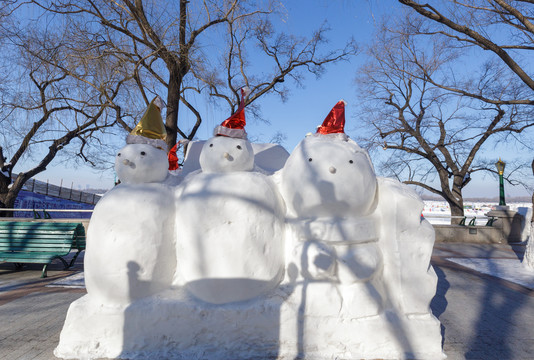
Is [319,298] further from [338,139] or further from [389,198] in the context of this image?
[338,139]

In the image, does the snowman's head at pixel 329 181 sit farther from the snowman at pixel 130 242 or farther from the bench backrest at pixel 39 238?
the bench backrest at pixel 39 238

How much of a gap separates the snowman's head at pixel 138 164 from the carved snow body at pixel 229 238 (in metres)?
0.42

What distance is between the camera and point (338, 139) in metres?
3.44

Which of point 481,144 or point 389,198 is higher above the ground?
point 481,144

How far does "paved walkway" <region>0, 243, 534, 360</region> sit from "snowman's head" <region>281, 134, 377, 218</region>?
5.49 ft

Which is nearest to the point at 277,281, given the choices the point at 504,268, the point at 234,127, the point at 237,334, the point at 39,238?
the point at 237,334

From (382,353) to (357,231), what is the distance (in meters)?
1.08

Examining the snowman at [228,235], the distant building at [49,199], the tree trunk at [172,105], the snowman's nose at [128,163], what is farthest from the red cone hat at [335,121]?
the distant building at [49,199]

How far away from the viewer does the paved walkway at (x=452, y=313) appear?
3.09m

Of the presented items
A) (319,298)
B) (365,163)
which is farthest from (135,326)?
(365,163)

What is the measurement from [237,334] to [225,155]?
165 centimetres

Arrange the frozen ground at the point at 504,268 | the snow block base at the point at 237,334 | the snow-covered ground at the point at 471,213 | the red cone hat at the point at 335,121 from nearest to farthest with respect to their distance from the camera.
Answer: the snow block base at the point at 237,334 → the red cone hat at the point at 335,121 → the frozen ground at the point at 504,268 → the snow-covered ground at the point at 471,213

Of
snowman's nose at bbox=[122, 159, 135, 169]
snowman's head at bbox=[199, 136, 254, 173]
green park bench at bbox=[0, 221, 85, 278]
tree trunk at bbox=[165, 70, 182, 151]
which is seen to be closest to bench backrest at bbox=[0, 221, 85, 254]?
green park bench at bbox=[0, 221, 85, 278]

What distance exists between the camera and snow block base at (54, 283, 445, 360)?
287 centimetres
